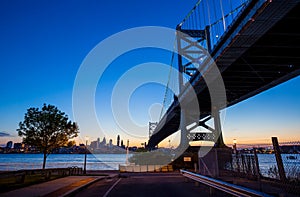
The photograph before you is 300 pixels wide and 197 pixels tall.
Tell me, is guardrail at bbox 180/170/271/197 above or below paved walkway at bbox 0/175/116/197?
above

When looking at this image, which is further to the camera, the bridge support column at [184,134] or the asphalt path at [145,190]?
the bridge support column at [184,134]

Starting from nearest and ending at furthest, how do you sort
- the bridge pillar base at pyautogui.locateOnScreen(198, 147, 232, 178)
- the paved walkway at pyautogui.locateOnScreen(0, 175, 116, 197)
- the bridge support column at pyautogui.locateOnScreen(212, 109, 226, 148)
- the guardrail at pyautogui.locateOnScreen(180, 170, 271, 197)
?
the guardrail at pyautogui.locateOnScreen(180, 170, 271, 197) → the paved walkway at pyautogui.locateOnScreen(0, 175, 116, 197) → the bridge pillar base at pyautogui.locateOnScreen(198, 147, 232, 178) → the bridge support column at pyautogui.locateOnScreen(212, 109, 226, 148)

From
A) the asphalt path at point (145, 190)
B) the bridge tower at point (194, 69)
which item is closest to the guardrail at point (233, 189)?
the asphalt path at point (145, 190)

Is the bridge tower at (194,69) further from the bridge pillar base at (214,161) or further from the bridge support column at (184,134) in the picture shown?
the bridge pillar base at (214,161)

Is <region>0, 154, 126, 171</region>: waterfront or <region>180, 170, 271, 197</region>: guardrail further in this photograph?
<region>0, 154, 126, 171</region>: waterfront

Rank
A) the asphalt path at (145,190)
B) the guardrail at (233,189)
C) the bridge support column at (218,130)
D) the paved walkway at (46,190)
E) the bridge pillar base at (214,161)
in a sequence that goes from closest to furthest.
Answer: the guardrail at (233,189) → the paved walkway at (46,190) → the asphalt path at (145,190) → the bridge pillar base at (214,161) → the bridge support column at (218,130)

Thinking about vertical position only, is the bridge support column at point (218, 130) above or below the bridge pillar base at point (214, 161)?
above

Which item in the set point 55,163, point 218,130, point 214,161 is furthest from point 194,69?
point 55,163

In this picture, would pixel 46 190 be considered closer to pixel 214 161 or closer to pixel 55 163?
pixel 214 161

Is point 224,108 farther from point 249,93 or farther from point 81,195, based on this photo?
point 81,195

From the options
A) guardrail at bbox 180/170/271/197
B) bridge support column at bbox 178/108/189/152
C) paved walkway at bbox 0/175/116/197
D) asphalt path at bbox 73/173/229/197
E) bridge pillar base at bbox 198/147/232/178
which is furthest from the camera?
bridge support column at bbox 178/108/189/152

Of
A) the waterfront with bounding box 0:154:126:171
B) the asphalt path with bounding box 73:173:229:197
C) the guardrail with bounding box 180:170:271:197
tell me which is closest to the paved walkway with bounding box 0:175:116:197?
the asphalt path with bounding box 73:173:229:197

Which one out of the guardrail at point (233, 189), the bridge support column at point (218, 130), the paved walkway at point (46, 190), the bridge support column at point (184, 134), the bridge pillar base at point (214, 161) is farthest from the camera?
the bridge support column at point (184, 134)

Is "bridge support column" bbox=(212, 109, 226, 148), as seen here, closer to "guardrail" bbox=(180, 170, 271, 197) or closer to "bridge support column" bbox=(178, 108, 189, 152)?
"bridge support column" bbox=(178, 108, 189, 152)
